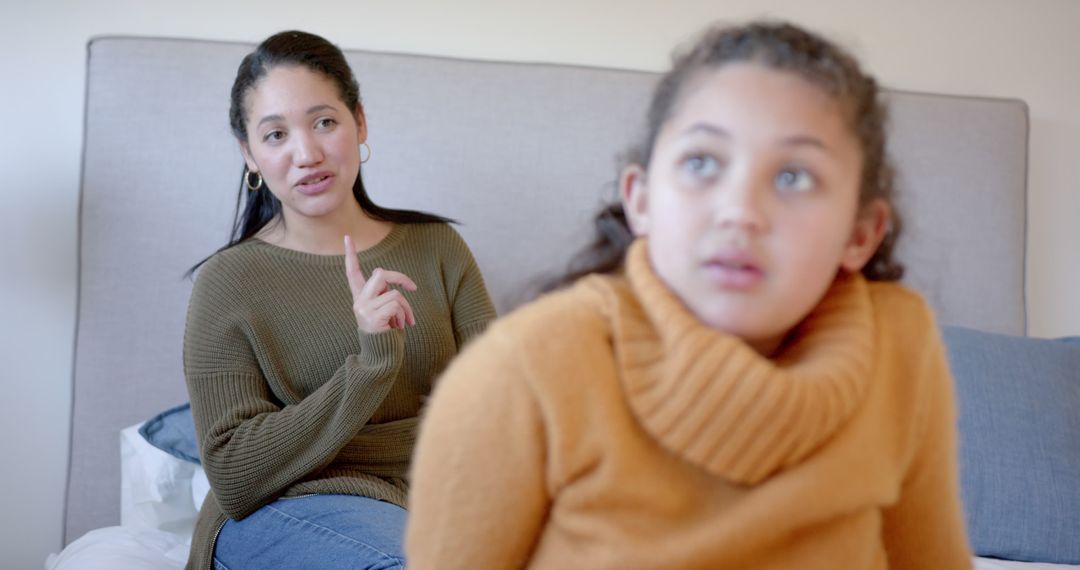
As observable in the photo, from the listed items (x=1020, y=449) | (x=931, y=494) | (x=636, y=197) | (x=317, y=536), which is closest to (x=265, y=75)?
(x=317, y=536)

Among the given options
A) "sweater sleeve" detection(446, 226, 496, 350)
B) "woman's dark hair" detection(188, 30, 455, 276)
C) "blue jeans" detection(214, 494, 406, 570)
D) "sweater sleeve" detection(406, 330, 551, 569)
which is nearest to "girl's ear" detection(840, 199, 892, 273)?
"sweater sleeve" detection(406, 330, 551, 569)

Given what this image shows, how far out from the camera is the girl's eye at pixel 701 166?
0.80 meters

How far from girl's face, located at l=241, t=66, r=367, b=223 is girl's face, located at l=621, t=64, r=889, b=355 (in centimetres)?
98

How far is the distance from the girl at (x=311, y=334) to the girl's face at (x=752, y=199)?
0.68 metres

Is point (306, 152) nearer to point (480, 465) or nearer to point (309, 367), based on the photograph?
point (309, 367)

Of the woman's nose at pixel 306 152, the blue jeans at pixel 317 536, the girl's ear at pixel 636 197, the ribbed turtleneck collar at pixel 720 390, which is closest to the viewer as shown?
the ribbed turtleneck collar at pixel 720 390

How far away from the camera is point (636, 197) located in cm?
91

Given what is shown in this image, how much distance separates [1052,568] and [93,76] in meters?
2.01

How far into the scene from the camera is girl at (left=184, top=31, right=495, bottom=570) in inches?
59.2

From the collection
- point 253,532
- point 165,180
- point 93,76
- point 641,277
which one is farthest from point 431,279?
point 641,277

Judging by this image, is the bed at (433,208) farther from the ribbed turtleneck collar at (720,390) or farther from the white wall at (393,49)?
the ribbed turtleneck collar at (720,390)

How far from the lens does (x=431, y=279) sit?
182 centimetres

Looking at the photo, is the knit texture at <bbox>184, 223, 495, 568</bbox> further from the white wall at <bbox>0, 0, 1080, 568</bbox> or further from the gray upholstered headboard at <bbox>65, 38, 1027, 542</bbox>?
the white wall at <bbox>0, 0, 1080, 568</bbox>

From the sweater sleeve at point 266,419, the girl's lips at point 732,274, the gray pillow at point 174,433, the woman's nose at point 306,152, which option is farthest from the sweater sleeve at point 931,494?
the gray pillow at point 174,433
